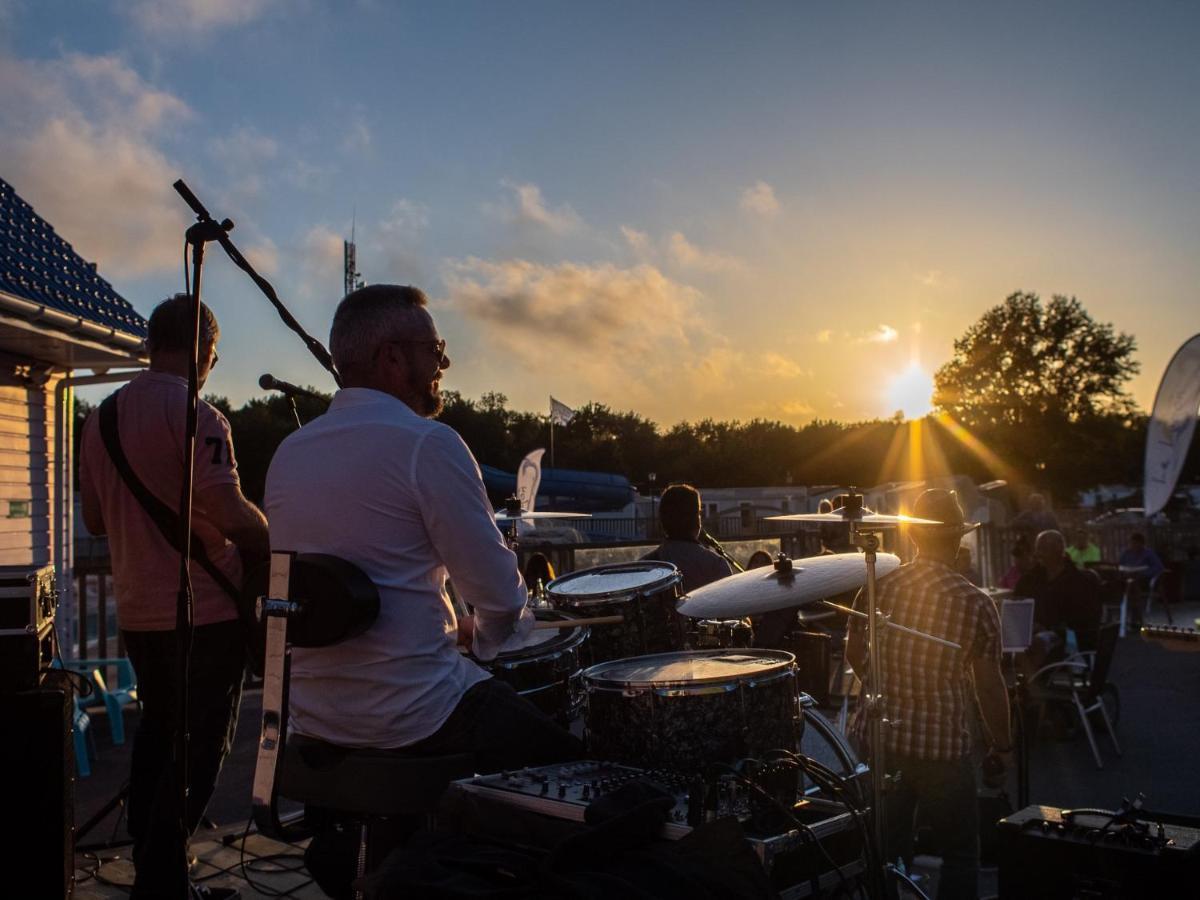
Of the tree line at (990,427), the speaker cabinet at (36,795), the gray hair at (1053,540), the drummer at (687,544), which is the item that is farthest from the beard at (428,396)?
the tree line at (990,427)

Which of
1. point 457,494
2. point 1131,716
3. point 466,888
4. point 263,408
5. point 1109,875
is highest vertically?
point 263,408

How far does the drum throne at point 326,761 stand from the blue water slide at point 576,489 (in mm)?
35510

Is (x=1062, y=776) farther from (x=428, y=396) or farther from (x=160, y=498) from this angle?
(x=160, y=498)

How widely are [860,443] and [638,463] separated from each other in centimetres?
1726

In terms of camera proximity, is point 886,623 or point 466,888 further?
point 886,623

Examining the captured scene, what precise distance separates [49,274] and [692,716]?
842cm

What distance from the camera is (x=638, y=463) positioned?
67000mm

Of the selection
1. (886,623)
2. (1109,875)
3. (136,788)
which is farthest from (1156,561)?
(136,788)

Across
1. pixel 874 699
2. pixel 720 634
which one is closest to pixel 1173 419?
pixel 720 634

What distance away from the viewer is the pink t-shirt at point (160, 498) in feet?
11.6

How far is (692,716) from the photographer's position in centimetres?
280

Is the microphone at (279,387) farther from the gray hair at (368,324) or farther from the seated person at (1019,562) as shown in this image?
the seated person at (1019,562)

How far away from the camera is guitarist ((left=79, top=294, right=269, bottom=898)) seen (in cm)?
353

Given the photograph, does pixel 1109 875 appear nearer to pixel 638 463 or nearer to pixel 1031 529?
pixel 1031 529
